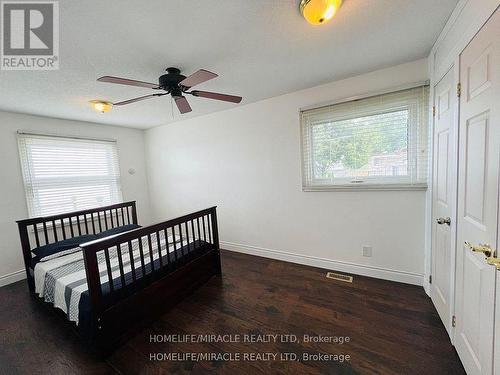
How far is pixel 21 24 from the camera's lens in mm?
1348

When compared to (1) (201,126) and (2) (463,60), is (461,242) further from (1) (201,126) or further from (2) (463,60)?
(1) (201,126)

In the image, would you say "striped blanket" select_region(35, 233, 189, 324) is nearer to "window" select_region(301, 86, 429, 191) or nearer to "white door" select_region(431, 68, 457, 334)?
"window" select_region(301, 86, 429, 191)

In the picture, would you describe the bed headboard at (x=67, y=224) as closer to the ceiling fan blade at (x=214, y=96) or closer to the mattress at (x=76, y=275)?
the mattress at (x=76, y=275)

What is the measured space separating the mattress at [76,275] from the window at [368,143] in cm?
187

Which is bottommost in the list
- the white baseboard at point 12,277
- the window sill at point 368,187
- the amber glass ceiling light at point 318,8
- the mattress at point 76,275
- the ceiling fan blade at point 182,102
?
the white baseboard at point 12,277

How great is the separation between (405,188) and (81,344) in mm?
3326

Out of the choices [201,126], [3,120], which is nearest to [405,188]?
[201,126]

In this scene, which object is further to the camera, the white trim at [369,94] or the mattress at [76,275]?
the white trim at [369,94]

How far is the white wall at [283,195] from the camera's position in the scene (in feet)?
7.41

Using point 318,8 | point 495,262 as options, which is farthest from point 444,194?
point 318,8

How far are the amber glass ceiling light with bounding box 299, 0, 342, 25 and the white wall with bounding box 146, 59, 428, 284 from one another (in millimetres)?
1347

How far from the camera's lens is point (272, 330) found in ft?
5.69

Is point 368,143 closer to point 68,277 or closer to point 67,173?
point 68,277

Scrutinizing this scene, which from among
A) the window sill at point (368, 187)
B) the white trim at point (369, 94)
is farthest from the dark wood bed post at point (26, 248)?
the white trim at point (369, 94)
